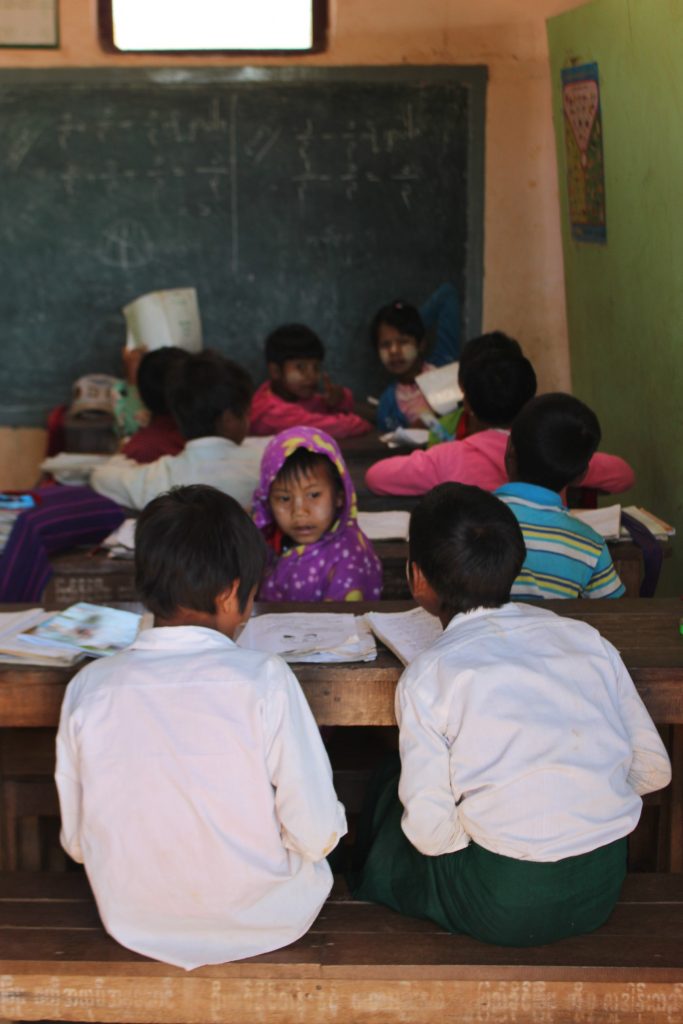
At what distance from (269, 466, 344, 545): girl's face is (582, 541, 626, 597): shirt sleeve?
62cm

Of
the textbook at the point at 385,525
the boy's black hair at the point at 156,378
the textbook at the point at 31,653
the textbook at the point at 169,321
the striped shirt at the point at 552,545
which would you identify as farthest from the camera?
the textbook at the point at 169,321

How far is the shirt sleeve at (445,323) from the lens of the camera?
18.9ft

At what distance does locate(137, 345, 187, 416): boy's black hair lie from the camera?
4.46 metres

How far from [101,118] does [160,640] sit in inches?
175

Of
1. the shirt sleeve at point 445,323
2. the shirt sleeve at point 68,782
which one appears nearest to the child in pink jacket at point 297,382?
the shirt sleeve at point 445,323

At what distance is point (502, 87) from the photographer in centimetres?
580

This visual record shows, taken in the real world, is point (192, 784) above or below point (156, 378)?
below

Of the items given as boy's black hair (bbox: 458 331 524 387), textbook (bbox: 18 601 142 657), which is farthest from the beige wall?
textbook (bbox: 18 601 142 657)

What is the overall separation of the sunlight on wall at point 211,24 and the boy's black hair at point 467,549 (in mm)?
4161

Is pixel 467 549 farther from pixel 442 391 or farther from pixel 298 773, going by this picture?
pixel 442 391

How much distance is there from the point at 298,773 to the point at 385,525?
1576 millimetres

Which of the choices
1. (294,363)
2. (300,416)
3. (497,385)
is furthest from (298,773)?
(294,363)

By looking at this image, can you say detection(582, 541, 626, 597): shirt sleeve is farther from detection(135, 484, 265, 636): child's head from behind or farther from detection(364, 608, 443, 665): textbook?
detection(135, 484, 265, 636): child's head from behind

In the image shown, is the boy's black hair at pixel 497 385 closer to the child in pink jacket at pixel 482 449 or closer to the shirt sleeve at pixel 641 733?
the child in pink jacket at pixel 482 449
